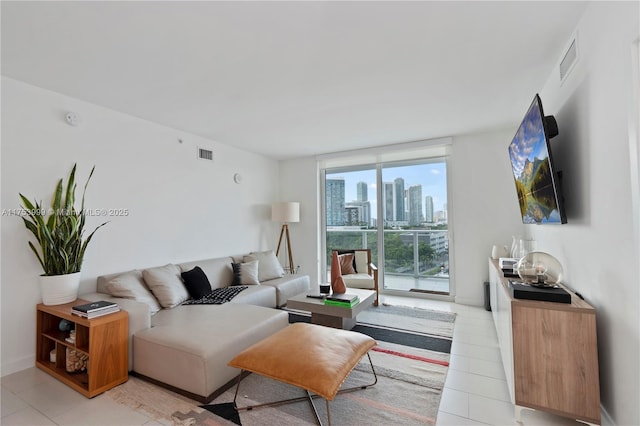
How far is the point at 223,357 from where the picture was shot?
6.81ft

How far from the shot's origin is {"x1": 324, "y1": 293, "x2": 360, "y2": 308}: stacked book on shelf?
9.14ft

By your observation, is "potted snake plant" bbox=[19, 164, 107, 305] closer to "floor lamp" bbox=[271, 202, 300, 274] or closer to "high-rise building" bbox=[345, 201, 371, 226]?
"floor lamp" bbox=[271, 202, 300, 274]

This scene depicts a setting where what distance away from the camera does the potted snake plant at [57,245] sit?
238 cm

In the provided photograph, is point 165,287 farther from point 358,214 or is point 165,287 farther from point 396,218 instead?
point 396,218

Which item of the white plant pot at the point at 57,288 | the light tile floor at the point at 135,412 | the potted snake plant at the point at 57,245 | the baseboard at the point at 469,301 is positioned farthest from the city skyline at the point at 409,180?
the white plant pot at the point at 57,288

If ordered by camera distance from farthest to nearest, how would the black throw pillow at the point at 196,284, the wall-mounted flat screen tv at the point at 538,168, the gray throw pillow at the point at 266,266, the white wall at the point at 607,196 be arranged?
the gray throw pillow at the point at 266,266
the black throw pillow at the point at 196,284
the wall-mounted flat screen tv at the point at 538,168
the white wall at the point at 607,196

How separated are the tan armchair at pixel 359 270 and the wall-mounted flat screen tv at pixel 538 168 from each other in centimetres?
208

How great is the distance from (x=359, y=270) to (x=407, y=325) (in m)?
1.25

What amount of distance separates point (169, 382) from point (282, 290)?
1.96 m

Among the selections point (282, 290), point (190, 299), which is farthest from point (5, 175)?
point (282, 290)

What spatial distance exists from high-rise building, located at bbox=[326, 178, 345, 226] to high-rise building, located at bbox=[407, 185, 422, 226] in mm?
1296

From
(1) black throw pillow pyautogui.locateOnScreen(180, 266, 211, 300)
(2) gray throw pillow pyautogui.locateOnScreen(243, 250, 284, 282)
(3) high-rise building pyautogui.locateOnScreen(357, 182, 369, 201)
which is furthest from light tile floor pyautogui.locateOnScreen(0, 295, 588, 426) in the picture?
(3) high-rise building pyautogui.locateOnScreen(357, 182, 369, 201)

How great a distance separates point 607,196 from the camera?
5.17 feet

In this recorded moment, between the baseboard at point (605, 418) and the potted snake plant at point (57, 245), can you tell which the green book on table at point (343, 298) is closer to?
the baseboard at point (605, 418)
